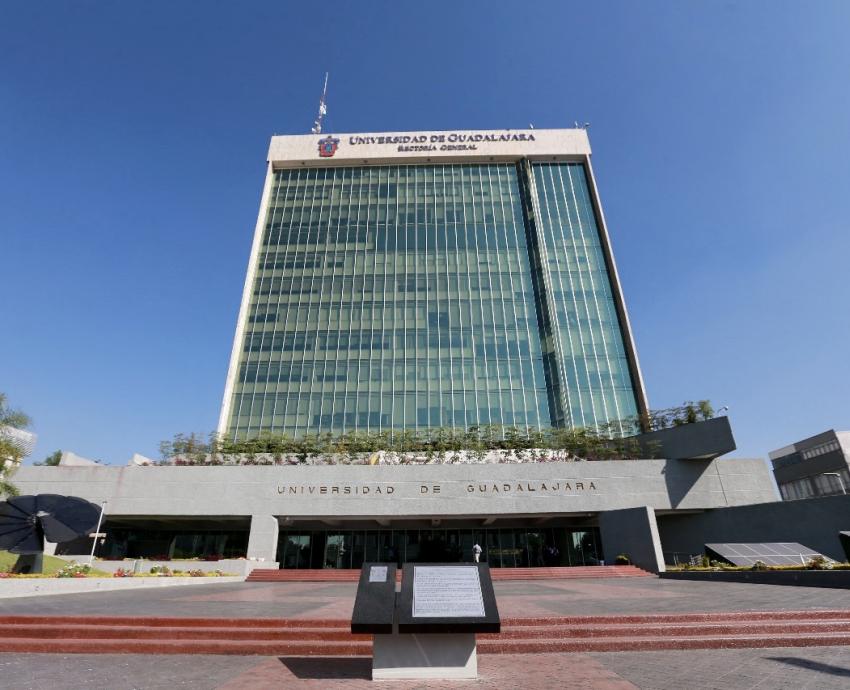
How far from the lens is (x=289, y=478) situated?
2989 centimetres

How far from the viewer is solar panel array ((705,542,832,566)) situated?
18.0m

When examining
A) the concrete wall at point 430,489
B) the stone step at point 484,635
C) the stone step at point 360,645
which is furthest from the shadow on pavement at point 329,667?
the concrete wall at point 430,489

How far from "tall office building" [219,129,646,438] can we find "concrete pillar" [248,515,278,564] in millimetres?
16578

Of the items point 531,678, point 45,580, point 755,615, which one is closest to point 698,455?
point 755,615

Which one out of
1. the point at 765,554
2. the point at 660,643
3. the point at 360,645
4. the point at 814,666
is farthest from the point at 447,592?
the point at 765,554

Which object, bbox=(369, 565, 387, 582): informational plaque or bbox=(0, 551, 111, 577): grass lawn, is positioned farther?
bbox=(0, 551, 111, 577): grass lawn

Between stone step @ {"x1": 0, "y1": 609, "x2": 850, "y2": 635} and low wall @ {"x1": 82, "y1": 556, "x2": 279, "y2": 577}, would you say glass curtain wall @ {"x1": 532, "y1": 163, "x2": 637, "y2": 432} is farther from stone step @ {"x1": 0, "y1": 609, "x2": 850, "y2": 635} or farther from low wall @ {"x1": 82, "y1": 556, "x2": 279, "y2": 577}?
stone step @ {"x1": 0, "y1": 609, "x2": 850, "y2": 635}

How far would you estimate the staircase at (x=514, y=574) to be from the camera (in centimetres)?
2414

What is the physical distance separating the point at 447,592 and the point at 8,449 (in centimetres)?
2901

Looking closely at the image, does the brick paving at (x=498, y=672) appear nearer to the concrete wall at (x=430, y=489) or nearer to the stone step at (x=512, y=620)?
the stone step at (x=512, y=620)

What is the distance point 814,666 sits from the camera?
21.0 ft

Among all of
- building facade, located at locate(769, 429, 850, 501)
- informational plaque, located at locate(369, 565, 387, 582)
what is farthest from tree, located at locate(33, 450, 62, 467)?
building facade, located at locate(769, 429, 850, 501)

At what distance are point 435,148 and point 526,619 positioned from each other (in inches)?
2428

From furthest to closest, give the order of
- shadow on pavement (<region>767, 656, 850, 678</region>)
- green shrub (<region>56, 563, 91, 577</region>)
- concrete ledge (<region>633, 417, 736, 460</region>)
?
concrete ledge (<region>633, 417, 736, 460</region>), green shrub (<region>56, 563, 91, 577</region>), shadow on pavement (<region>767, 656, 850, 678</region>)
